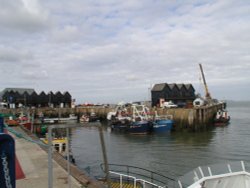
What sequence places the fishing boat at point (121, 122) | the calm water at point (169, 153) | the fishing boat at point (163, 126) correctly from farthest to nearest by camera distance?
the fishing boat at point (121, 122) → the fishing boat at point (163, 126) → the calm water at point (169, 153)

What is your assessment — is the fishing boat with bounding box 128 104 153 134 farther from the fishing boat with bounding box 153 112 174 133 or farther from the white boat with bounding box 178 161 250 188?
the white boat with bounding box 178 161 250 188

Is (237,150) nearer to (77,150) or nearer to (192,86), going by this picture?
(77,150)

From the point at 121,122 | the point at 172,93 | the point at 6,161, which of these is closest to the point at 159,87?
the point at 172,93

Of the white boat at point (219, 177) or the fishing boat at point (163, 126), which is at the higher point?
the white boat at point (219, 177)

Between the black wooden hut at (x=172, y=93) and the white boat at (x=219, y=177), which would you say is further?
the black wooden hut at (x=172, y=93)

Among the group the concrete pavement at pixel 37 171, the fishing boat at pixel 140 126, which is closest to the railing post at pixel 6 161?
the concrete pavement at pixel 37 171

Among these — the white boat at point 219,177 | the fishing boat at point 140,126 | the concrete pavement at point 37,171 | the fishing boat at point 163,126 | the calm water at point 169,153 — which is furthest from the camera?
the fishing boat at point 163,126

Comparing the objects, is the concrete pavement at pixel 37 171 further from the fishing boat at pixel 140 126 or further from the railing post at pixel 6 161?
the fishing boat at pixel 140 126

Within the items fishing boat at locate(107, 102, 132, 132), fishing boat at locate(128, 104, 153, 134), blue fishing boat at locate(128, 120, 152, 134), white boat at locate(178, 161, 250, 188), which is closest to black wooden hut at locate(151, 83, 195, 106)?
fishing boat at locate(107, 102, 132, 132)

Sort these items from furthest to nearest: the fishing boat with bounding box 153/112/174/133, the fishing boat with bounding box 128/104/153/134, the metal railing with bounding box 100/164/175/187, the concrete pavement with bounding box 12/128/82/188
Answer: the fishing boat with bounding box 153/112/174/133
the fishing boat with bounding box 128/104/153/134
the metal railing with bounding box 100/164/175/187
the concrete pavement with bounding box 12/128/82/188

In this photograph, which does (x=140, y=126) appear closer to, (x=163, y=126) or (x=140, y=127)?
(x=140, y=127)

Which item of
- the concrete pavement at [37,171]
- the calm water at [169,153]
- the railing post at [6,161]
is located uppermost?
the railing post at [6,161]

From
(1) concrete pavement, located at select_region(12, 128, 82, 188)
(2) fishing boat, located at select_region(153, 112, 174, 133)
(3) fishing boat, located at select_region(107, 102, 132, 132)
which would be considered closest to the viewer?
(1) concrete pavement, located at select_region(12, 128, 82, 188)

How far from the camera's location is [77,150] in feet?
108
